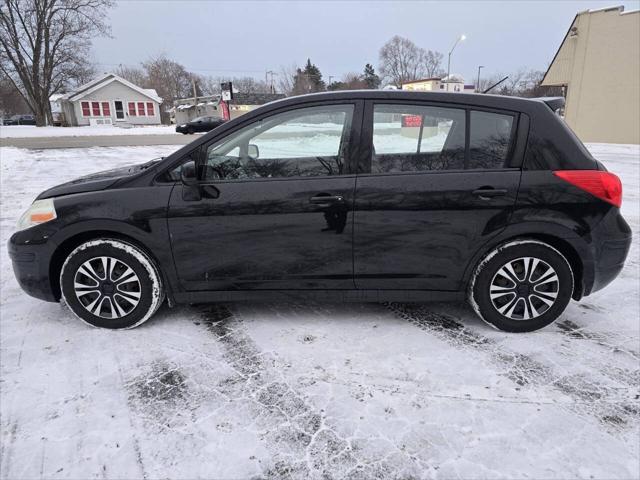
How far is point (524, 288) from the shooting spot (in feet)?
10.6

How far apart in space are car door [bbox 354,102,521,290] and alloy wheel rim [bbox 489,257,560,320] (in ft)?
1.03

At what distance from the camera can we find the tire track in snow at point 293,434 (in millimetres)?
2076

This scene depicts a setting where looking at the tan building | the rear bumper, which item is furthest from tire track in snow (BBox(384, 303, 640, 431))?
the tan building

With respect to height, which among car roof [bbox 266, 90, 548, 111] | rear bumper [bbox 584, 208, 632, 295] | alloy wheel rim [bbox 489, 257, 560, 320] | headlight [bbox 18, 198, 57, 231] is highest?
car roof [bbox 266, 90, 548, 111]

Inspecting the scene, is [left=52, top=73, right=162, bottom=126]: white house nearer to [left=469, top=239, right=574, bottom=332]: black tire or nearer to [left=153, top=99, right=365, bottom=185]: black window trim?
[left=153, top=99, right=365, bottom=185]: black window trim

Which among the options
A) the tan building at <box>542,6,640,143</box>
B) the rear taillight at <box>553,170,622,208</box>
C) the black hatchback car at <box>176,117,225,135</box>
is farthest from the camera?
the black hatchback car at <box>176,117,225,135</box>

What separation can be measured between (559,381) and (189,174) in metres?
2.78

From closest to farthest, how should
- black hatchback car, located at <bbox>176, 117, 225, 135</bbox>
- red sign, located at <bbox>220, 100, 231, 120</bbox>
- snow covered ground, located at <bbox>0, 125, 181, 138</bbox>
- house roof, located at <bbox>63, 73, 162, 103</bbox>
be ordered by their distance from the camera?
red sign, located at <bbox>220, 100, 231, 120</bbox>
snow covered ground, located at <bbox>0, 125, 181, 138</bbox>
black hatchback car, located at <bbox>176, 117, 225, 135</bbox>
house roof, located at <bbox>63, 73, 162, 103</bbox>

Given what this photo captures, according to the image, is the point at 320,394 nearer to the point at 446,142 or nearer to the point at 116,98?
the point at 446,142

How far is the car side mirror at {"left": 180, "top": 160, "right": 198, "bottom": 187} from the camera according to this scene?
3098 mm

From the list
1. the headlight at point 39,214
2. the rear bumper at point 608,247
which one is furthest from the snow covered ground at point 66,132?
the rear bumper at point 608,247

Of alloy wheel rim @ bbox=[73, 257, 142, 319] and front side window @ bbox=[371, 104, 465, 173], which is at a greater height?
front side window @ bbox=[371, 104, 465, 173]

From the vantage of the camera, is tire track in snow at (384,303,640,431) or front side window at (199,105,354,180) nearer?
tire track in snow at (384,303,640,431)

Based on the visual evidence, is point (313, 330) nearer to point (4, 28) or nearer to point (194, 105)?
point (4, 28)
